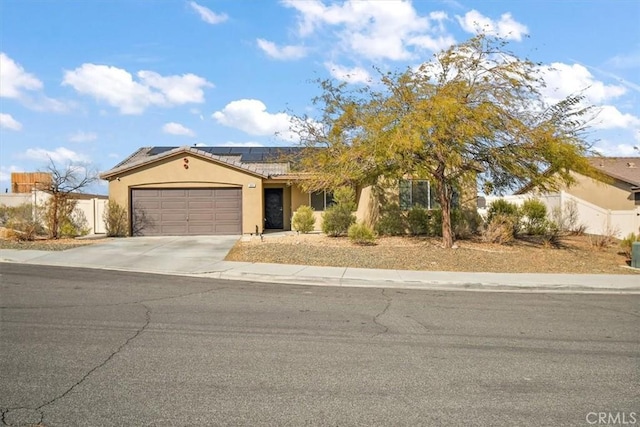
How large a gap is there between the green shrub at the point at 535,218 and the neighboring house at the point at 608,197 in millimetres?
609

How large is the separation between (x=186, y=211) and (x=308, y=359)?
18.8 meters

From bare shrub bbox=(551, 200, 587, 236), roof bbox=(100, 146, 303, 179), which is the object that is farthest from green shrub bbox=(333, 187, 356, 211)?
bare shrub bbox=(551, 200, 587, 236)

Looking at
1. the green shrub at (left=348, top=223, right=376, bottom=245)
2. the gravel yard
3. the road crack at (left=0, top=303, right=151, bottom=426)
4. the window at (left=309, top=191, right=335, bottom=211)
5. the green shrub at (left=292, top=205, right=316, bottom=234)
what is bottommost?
the road crack at (left=0, top=303, right=151, bottom=426)

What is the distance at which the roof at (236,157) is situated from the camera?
23.6 meters

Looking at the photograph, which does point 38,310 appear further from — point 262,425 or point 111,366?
point 262,425

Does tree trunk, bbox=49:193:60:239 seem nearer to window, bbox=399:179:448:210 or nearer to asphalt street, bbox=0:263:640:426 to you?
asphalt street, bbox=0:263:640:426

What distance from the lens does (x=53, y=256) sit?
1667 centimetres

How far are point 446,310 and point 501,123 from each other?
30.4 feet

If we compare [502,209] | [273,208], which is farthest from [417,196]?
[273,208]

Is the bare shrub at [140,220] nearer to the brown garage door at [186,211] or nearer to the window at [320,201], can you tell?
the brown garage door at [186,211]

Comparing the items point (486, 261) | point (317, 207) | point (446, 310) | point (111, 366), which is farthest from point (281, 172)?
point (111, 366)

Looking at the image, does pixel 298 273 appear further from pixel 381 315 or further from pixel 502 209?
pixel 502 209

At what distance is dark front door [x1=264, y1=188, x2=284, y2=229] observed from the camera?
1100 inches

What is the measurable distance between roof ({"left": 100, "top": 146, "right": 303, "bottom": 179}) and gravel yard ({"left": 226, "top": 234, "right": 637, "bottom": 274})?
5612 millimetres
